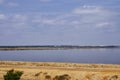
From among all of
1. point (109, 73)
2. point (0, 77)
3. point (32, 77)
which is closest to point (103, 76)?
point (109, 73)

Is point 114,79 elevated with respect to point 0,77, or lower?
lower

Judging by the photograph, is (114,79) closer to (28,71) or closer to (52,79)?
(52,79)

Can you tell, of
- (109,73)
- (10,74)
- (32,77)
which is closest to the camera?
(10,74)

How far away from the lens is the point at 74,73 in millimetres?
41625

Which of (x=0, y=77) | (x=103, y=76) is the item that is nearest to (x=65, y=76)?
(x=103, y=76)

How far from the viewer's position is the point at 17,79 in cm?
3812

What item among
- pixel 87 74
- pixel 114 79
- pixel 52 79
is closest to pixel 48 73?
pixel 52 79

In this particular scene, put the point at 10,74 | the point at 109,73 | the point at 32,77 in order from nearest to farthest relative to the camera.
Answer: the point at 10,74
the point at 109,73
the point at 32,77

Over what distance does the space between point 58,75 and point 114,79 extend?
6.44 metres

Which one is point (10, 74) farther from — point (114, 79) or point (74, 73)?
point (114, 79)

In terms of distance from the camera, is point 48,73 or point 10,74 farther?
point 48,73

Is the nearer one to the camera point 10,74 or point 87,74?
point 10,74

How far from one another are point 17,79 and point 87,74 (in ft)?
24.8

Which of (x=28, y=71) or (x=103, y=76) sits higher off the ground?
(x=28, y=71)
